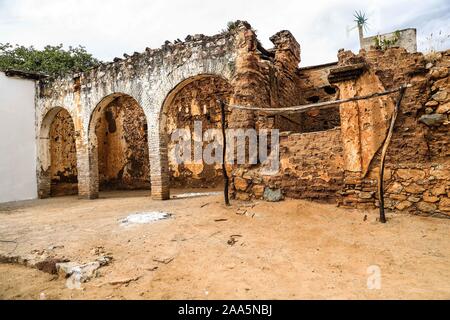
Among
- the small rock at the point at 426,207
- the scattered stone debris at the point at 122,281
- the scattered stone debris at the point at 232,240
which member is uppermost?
the small rock at the point at 426,207

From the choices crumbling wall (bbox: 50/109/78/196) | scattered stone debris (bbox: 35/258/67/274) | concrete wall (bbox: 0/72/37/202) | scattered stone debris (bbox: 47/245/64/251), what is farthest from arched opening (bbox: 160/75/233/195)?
scattered stone debris (bbox: 35/258/67/274)

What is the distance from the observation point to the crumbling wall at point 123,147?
12.6m

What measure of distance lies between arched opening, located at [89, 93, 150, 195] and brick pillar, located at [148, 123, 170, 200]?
180 inches

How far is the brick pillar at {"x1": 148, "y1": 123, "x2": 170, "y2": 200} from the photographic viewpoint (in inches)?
313

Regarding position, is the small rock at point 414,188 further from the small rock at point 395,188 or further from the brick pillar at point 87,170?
the brick pillar at point 87,170

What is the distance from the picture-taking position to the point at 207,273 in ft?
9.42

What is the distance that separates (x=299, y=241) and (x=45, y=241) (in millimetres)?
3720

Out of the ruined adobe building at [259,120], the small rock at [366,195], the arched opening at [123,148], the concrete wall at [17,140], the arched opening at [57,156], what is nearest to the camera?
the ruined adobe building at [259,120]

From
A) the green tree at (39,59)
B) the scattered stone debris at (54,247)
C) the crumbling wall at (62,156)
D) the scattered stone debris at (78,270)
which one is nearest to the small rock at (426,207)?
the scattered stone debris at (78,270)

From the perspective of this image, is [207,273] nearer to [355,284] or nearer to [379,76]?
[355,284]

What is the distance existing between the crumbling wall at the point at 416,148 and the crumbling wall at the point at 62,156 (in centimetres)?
1109

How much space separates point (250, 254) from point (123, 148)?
10959 mm
